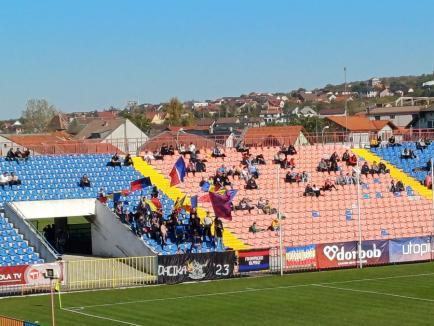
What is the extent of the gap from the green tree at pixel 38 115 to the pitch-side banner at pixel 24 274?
430 ft

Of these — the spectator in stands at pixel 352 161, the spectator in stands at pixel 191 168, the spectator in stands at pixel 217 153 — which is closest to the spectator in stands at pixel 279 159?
the spectator in stands at pixel 217 153

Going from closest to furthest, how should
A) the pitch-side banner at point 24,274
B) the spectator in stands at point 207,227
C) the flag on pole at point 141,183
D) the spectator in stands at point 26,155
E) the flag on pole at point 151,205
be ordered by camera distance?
the pitch-side banner at point 24,274
the spectator in stands at point 207,227
the flag on pole at point 151,205
the flag on pole at point 141,183
the spectator in stands at point 26,155

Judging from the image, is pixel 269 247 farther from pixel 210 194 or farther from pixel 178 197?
pixel 178 197

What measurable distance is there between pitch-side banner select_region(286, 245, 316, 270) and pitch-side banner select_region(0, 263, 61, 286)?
11877mm

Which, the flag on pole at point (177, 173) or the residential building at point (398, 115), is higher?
the residential building at point (398, 115)

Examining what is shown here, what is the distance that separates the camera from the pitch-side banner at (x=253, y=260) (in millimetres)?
44500

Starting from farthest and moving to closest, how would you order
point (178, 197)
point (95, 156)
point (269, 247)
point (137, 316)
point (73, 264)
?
point (95, 156)
point (178, 197)
point (269, 247)
point (73, 264)
point (137, 316)

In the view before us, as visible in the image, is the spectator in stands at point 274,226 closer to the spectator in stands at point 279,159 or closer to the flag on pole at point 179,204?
the flag on pole at point 179,204

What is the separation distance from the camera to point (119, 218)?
48188mm

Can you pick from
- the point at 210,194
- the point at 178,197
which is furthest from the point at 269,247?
the point at 178,197

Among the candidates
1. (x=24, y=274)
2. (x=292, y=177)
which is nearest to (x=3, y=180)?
(x=24, y=274)

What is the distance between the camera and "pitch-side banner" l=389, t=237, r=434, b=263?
48031mm

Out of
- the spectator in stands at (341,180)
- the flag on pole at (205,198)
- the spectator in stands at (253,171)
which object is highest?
the spectator in stands at (253,171)

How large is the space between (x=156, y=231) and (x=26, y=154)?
10455 millimetres
